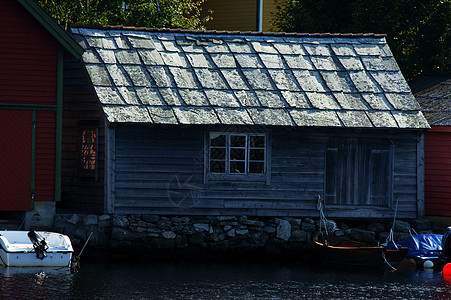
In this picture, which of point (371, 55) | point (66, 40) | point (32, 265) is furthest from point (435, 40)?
point (32, 265)

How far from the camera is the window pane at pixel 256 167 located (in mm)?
22133

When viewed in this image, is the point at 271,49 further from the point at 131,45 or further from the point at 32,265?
the point at 32,265

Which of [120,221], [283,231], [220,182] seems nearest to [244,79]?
[220,182]

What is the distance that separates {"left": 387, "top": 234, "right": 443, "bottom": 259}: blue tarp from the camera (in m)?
20.8

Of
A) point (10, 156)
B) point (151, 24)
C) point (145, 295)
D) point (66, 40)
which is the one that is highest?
point (151, 24)

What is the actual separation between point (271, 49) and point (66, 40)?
20.1ft

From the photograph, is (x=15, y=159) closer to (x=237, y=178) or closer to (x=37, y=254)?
(x=37, y=254)

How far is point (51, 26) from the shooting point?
68.6 feet

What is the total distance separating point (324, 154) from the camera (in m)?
22.4

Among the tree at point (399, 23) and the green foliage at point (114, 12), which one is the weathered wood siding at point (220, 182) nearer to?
the tree at point (399, 23)

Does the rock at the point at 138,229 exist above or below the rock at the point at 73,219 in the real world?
below

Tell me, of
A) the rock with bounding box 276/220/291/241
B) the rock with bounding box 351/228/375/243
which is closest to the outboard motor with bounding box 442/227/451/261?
the rock with bounding box 351/228/375/243

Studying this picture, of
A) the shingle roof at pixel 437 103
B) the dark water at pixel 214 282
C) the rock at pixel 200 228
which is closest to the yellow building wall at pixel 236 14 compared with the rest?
the shingle roof at pixel 437 103

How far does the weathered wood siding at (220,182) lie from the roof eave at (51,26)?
2405mm
